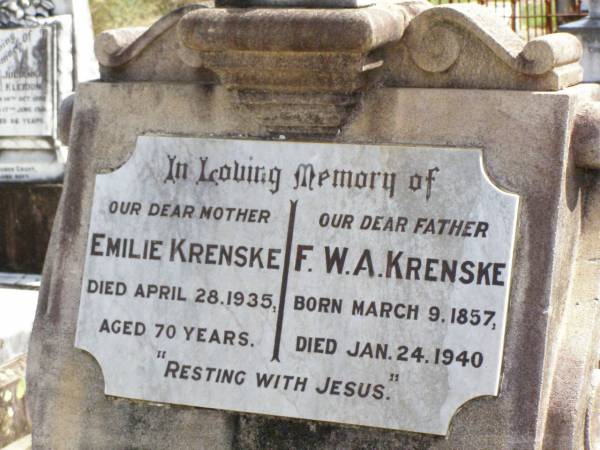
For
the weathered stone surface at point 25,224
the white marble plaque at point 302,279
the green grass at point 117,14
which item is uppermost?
the green grass at point 117,14

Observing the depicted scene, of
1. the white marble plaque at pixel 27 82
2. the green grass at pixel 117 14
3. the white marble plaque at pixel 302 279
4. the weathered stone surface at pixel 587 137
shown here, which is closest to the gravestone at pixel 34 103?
the white marble plaque at pixel 27 82

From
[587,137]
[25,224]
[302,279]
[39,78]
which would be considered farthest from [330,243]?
[39,78]

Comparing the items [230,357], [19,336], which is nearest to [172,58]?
[230,357]

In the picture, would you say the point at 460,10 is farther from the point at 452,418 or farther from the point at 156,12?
the point at 156,12

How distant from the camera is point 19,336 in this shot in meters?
5.02

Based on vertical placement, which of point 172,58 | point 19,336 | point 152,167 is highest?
point 172,58

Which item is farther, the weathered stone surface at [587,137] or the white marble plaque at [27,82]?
the white marble plaque at [27,82]

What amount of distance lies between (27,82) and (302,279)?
4.63 meters

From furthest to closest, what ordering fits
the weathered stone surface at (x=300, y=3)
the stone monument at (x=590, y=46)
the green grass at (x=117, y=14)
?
the green grass at (x=117, y=14) → the stone monument at (x=590, y=46) → the weathered stone surface at (x=300, y=3)

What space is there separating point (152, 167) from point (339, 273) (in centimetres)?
77

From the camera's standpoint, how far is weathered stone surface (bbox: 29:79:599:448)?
339cm

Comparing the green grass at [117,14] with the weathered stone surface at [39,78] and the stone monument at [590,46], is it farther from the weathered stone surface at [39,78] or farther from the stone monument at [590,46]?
the stone monument at [590,46]

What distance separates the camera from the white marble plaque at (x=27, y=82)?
25.0 ft

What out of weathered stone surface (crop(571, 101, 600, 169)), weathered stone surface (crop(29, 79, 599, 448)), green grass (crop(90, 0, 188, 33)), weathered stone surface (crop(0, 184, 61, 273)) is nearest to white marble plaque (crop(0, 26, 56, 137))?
weathered stone surface (crop(0, 184, 61, 273))
